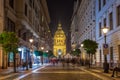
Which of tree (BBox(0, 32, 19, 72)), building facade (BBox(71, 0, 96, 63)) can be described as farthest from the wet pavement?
building facade (BBox(71, 0, 96, 63))

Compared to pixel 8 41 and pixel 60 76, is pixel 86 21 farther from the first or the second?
pixel 60 76

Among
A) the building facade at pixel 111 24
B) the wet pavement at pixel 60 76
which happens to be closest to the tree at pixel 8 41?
the wet pavement at pixel 60 76

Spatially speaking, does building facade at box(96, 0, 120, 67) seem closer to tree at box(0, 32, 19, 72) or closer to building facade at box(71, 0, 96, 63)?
building facade at box(71, 0, 96, 63)

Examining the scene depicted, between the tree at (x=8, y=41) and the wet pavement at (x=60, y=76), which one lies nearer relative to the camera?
the wet pavement at (x=60, y=76)

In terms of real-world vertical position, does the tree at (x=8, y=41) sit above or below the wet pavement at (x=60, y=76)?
above

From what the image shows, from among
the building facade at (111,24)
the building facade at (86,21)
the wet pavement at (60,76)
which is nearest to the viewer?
the wet pavement at (60,76)

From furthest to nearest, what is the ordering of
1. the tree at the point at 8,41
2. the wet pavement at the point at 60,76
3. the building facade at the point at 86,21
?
the building facade at the point at 86,21 < the tree at the point at 8,41 < the wet pavement at the point at 60,76

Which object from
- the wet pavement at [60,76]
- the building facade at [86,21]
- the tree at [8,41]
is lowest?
the wet pavement at [60,76]

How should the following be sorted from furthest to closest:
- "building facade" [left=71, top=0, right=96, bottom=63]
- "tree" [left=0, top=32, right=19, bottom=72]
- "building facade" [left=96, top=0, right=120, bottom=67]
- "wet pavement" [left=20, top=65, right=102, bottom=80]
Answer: "building facade" [left=71, top=0, right=96, bottom=63]
"building facade" [left=96, top=0, right=120, bottom=67]
"tree" [left=0, top=32, right=19, bottom=72]
"wet pavement" [left=20, top=65, right=102, bottom=80]

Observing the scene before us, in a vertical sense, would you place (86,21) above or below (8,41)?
above

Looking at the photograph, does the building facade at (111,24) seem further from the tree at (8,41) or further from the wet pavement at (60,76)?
the tree at (8,41)

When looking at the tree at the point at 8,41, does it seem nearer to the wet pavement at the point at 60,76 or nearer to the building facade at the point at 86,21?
the wet pavement at the point at 60,76

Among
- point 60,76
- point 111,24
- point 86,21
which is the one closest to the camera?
point 60,76

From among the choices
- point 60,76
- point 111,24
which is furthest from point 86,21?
point 60,76
